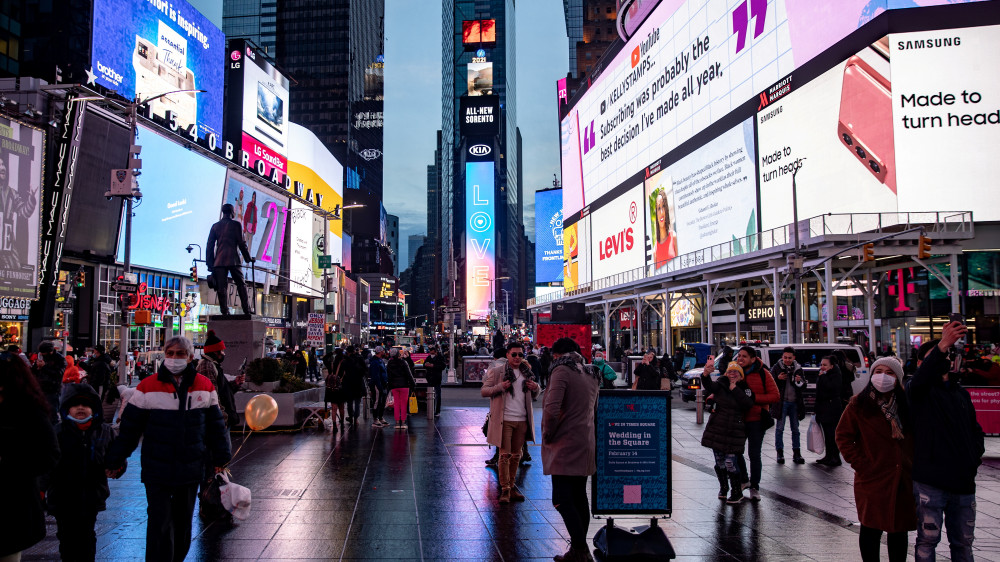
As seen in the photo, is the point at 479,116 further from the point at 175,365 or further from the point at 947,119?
the point at 175,365

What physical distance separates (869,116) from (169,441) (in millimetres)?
36073

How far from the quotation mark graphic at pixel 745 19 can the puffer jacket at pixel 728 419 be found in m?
38.8

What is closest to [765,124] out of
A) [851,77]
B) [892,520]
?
[851,77]

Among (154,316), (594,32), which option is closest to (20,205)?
(154,316)

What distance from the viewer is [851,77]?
34.9 m

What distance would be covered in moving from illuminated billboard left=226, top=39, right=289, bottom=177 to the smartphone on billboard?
48663 millimetres

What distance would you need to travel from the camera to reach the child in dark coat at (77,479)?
5430mm

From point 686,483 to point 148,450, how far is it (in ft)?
23.4

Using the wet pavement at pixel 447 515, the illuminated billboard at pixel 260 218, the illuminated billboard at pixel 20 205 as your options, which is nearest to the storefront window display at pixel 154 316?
the illuminated billboard at pixel 20 205

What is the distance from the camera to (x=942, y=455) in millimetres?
5098

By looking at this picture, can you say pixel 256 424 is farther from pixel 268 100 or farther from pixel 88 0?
pixel 268 100

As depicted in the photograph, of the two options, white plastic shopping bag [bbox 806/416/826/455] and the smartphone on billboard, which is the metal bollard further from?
the smartphone on billboard

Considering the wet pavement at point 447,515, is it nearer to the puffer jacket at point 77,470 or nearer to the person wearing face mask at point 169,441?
the puffer jacket at point 77,470

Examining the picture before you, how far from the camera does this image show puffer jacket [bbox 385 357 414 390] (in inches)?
644
